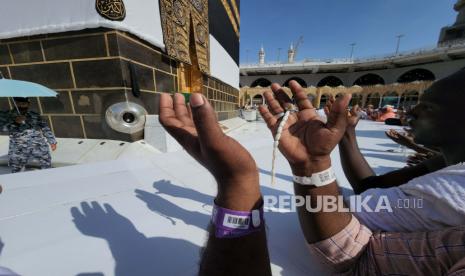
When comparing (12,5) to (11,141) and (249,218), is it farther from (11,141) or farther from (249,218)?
(249,218)

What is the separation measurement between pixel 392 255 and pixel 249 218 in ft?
1.41

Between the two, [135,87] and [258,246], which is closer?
[258,246]

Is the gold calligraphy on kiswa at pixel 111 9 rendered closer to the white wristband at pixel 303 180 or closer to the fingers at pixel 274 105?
the fingers at pixel 274 105

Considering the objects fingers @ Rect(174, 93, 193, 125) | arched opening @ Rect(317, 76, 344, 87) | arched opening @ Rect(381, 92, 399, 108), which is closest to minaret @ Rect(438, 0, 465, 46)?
arched opening @ Rect(317, 76, 344, 87)

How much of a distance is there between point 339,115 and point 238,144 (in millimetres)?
309

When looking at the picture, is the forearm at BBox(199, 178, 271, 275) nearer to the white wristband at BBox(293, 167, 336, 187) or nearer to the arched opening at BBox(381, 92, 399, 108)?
the white wristband at BBox(293, 167, 336, 187)

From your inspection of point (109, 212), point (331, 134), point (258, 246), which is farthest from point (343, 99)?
point (109, 212)

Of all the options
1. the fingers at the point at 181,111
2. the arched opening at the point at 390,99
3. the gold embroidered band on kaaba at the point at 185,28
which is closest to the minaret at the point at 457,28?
the arched opening at the point at 390,99

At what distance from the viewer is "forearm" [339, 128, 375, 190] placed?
1.09 meters

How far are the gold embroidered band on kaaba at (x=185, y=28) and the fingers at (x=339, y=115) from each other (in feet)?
10.2

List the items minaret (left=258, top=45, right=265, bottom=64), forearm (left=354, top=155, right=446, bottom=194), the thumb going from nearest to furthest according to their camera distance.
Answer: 1. the thumb
2. forearm (left=354, top=155, right=446, bottom=194)
3. minaret (left=258, top=45, right=265, bottom=64)

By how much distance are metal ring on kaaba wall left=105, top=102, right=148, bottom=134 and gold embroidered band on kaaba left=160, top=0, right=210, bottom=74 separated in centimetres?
110

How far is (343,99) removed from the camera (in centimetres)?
57

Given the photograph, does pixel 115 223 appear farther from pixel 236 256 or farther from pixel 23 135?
pixel 23 135
